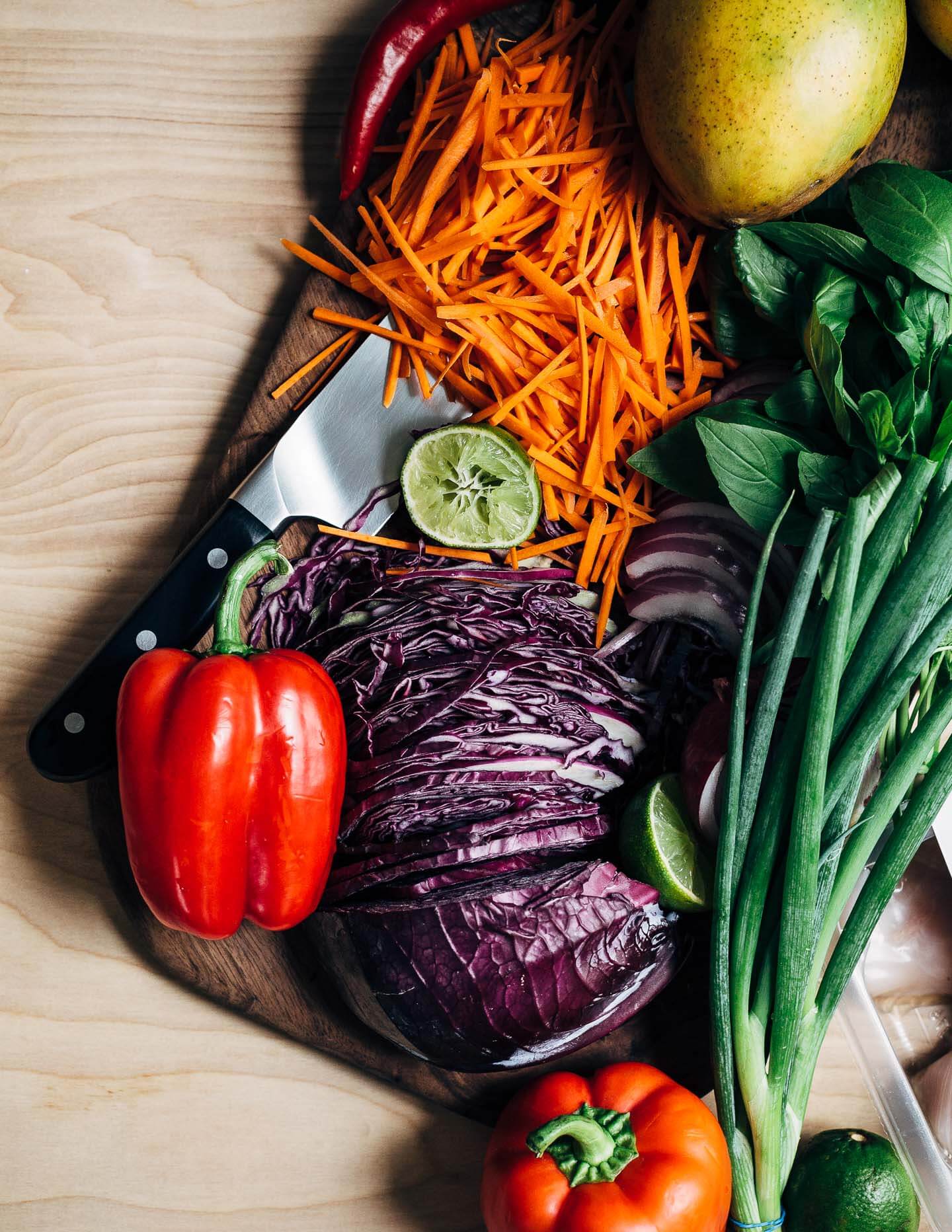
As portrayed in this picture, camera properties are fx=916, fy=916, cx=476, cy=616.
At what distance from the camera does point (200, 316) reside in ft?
5.12

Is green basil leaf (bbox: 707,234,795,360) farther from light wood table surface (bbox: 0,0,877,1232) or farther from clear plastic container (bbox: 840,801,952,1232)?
clear plastic container (bbox: 840,801,952,1232)

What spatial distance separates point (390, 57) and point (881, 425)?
3.02ft

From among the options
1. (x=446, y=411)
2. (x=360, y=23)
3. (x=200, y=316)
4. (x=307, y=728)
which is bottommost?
(x=307, y=728)

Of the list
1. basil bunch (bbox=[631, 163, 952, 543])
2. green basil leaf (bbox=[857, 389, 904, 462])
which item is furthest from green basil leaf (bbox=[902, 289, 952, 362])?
green basil leaf (bbox=[857, 389, 904, 462])

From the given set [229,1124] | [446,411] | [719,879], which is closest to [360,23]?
[446,411]

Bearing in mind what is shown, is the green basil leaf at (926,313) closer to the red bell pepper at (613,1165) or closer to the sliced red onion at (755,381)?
the sliced red onion at (755,381)

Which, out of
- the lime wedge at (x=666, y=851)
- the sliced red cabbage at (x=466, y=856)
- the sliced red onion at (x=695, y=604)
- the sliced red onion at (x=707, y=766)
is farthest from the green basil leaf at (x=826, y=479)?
the sliced red cabbage at (x=466, y=856)

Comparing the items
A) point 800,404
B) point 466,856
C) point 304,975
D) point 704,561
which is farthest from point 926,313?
point 304,975

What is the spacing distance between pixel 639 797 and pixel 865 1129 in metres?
0.75

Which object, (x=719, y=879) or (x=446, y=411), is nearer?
(x=719, y=879)

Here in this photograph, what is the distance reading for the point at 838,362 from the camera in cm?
120

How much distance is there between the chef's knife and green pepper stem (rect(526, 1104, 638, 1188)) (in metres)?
0.87

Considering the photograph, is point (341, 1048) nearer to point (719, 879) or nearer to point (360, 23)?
point (719, 879)

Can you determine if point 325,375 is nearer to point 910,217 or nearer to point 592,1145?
point 910,217
